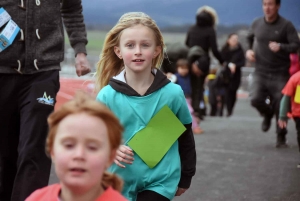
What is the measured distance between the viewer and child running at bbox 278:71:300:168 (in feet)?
25.3

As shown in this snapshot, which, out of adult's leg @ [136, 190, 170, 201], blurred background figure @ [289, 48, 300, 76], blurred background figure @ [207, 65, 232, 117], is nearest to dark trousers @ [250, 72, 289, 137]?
blurred background figure @ [289, 48, 300, 76]

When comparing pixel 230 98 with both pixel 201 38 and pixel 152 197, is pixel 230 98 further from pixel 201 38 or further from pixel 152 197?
pixel 152 197

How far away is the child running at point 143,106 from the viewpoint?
4141 mm

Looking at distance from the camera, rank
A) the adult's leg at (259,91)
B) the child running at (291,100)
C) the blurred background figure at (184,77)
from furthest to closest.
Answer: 1. the blurred background figure at (184,77)
2. the adult's leg at (259,91)
3. the child running at (291,100)

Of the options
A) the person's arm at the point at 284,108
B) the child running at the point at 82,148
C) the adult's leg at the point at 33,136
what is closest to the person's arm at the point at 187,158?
the adult's leg at the point at 33,136

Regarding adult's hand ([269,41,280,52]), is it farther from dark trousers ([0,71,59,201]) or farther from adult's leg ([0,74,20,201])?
adult's leg ([0,74,20,201])

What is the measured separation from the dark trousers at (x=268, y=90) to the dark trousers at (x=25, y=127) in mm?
5059

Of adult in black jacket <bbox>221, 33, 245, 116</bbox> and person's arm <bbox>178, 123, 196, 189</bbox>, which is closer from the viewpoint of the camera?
person's arm <bbox>178, 123, 196, 189</bbox>

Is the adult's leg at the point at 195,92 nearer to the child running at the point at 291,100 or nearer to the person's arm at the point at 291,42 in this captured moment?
the person's arm at the point at 291,42

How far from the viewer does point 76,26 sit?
5.13m

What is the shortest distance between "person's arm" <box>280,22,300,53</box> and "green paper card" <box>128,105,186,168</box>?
201 inches

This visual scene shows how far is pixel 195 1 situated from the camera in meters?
15.2

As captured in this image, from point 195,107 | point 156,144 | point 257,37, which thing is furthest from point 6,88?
point 195,107

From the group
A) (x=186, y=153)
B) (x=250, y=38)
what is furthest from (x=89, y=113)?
(x=250, y=38)
